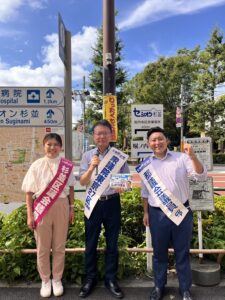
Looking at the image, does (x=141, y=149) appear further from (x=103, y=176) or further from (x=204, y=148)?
(x=103, y=176)

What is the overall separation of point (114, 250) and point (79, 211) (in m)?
1.34

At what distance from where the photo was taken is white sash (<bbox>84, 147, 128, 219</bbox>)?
11.3 ft

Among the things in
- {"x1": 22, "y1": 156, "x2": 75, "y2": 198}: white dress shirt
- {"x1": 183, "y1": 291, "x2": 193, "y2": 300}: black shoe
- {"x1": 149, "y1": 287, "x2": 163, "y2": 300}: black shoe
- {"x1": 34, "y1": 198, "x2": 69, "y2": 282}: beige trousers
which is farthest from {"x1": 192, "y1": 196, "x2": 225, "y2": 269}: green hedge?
{"x1": 22, "y1": 156, "x2": 75, "y2": 198}: white dress shirt

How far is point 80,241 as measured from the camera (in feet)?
13.7

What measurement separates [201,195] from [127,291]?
142cm

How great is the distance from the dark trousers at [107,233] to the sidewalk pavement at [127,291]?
214 millimetres

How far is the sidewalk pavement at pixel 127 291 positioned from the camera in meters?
3.51

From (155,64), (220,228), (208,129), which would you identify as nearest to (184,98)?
(155,64)

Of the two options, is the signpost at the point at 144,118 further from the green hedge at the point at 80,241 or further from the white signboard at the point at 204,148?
the green hedge at the point at 80,241

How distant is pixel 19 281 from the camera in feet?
12.7

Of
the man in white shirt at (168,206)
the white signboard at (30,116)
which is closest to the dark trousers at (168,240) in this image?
the man in white shirt at (168,206)

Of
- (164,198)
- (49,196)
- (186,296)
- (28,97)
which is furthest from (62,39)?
(186,296)

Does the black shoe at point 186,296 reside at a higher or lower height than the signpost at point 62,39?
lower

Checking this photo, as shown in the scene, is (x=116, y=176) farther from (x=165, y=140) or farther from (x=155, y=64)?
(x=155, y=64)
